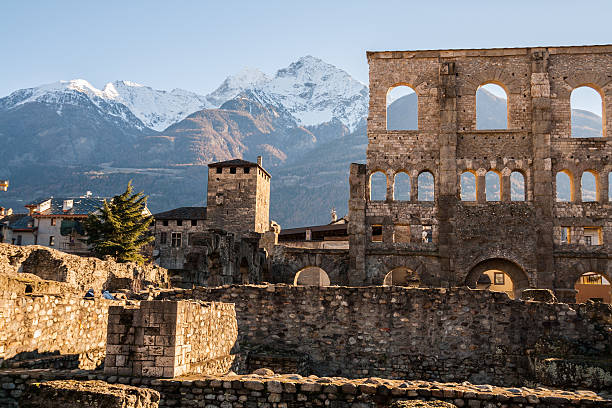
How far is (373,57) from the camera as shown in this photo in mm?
33344

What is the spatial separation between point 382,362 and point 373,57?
854 inches

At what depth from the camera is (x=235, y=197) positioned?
57625 mm

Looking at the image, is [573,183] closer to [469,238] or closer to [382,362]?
[469,238]

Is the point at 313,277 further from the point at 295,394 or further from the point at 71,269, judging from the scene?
the point at 295,394

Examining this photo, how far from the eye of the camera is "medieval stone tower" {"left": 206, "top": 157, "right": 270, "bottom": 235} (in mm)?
57031

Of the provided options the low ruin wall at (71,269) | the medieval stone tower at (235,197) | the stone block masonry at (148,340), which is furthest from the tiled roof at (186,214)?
the stone block masonry at (148,340)

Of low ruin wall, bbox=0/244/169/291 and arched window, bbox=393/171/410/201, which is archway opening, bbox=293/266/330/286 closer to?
low ruin wall, bbox=0/244/169/291

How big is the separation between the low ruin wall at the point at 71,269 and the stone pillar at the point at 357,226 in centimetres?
1070

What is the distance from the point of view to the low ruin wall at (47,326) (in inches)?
396

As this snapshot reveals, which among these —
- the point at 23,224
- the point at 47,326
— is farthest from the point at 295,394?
the point at 23,224

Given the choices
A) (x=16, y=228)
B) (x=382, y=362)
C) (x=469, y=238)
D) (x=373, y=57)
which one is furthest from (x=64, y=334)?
(x=16, y=228)

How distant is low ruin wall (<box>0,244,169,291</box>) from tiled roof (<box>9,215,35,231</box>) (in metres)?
43.1

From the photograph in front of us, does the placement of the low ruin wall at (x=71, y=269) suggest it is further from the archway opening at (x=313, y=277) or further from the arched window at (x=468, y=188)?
the arched window at (x=468, y=188)

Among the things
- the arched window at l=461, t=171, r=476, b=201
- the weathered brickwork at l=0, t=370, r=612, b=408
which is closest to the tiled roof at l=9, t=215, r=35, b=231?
the weathered brickwork at l=0, t=370, r=612, b=408
